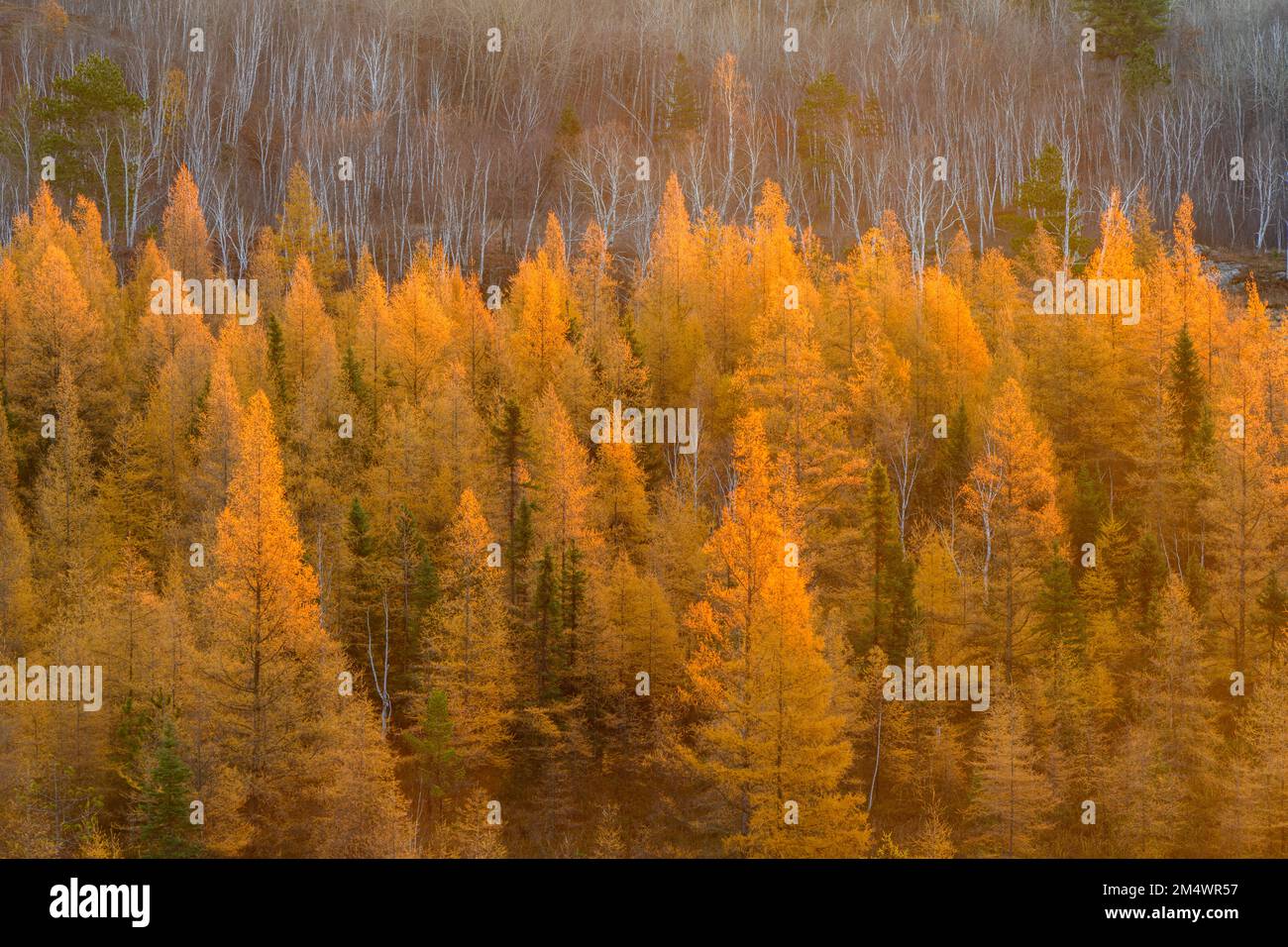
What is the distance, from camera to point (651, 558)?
50.3m

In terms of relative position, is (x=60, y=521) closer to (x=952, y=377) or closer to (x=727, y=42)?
(x=952, y=377)

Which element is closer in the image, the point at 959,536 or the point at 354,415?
the point at 959,536

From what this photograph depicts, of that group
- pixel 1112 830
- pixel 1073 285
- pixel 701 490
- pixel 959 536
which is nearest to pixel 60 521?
pixel 701 490

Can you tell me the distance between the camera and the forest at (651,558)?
136ft

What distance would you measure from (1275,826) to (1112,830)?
4967 millimetres

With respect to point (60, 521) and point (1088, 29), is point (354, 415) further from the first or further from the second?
point (1088, 29)

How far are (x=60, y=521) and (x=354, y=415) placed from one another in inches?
498

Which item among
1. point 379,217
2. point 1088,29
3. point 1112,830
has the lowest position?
point 1112,830

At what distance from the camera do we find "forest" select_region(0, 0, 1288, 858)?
136ft

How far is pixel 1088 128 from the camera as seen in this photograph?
299 ft

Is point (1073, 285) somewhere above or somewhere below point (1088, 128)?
below
